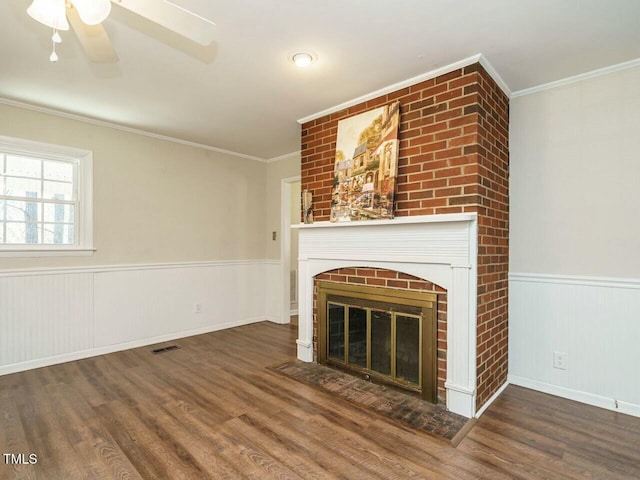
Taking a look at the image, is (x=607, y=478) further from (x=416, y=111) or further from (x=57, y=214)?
(x=57, y=214)

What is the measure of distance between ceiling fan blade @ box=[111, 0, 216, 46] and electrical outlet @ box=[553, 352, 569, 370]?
3170 mm

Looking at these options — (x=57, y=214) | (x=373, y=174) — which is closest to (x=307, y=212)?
(x=373, y=174)

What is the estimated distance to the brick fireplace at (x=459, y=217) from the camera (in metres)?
2.40

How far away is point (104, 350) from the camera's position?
3.77 metres

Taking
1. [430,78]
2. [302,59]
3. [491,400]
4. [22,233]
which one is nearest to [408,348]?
[491,400]

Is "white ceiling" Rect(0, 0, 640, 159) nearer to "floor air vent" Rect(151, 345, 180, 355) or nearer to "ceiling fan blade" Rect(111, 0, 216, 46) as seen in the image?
"ceiling fan blade" Rect(111, 0, 216, 46)

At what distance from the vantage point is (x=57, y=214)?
358 centimetres

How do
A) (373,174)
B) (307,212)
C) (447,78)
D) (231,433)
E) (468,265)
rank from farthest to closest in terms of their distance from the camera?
1. (307,212)
2. (373,174)
3. (447,78)
4. (468,265)
5. (231,433)

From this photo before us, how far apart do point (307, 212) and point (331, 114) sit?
96 centimetres

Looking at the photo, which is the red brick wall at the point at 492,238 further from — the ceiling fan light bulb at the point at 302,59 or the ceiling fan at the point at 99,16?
the ceiling fan at the point at 99,16

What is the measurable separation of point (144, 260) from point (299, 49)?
3031mm

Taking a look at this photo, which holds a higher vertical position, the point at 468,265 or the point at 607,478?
the point at 468,265

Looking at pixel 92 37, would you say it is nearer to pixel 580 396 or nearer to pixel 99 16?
pixel 99 16

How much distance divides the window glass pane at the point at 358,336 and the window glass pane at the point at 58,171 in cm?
321
